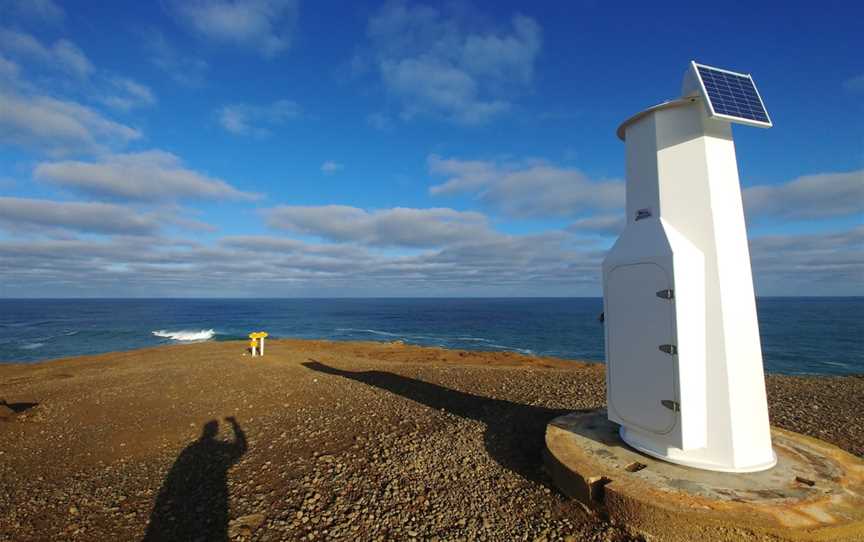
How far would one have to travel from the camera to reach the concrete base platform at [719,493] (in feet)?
12.2

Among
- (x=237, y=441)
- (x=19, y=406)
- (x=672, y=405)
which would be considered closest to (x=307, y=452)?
(x=237, y=441)

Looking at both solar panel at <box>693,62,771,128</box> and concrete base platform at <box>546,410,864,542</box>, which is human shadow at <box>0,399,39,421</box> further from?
solar panel at <box>693,62,771,128</box>

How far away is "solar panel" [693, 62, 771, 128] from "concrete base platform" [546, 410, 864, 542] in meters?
4.04

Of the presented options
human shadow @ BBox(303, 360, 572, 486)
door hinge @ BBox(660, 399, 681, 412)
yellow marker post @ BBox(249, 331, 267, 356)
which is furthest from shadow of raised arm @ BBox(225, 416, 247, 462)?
yellow marker post @ BBox(249, 331, 267, 356)

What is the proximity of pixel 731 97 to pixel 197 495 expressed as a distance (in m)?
8.35

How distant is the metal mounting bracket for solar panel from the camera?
4836 mm

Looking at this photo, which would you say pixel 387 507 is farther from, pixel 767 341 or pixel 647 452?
pixel 767 341

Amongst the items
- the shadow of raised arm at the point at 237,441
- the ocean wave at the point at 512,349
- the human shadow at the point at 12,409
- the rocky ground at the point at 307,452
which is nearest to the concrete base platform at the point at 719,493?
the rocky ground at the point at 307,452

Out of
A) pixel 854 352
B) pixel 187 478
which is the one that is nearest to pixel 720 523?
pixel 187 478

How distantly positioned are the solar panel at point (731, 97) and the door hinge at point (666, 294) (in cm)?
205

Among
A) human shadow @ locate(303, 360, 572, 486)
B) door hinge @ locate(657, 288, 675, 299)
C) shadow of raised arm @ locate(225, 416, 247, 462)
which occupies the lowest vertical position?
shadow of raised arm @ locate(225, 416, 247, 462)

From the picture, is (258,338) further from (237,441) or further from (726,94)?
(726,94)

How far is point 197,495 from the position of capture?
5398mm

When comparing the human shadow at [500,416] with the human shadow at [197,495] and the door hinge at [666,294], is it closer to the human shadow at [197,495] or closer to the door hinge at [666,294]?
the door hinge at [666,294]
